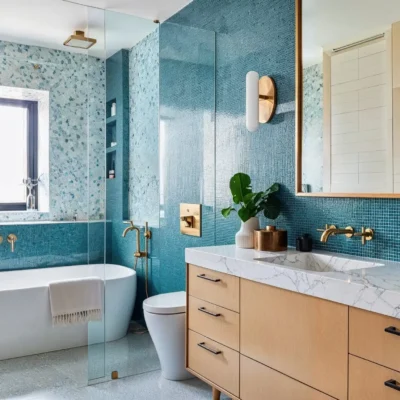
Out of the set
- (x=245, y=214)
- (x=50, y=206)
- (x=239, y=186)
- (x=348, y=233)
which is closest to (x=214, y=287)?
(x=245, y=214)

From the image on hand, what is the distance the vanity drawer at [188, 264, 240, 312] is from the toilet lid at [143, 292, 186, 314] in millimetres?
278

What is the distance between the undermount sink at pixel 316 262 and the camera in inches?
77.5

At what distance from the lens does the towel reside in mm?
3270

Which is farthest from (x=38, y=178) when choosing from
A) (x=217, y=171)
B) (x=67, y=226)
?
(x=217, y=171)

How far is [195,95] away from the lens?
3.13 metres

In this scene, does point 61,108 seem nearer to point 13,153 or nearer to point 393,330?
point 13,153

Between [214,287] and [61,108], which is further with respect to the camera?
[61,108]

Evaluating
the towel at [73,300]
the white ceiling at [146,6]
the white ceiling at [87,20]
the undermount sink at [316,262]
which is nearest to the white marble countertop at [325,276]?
the undermount sink at [316,262]

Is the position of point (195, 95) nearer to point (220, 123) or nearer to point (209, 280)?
point (220, 123)

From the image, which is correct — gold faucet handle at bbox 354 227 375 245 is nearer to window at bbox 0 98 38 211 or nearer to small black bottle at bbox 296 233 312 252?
small black bottle at bbox 296 233 312 252

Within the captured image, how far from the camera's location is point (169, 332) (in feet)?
8.75

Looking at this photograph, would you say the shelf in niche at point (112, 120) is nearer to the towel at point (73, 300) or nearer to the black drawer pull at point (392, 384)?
the towel at point (73, 300)

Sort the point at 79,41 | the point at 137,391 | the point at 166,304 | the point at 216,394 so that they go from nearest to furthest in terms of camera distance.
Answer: the point at 216,394
the point at 137,391
the point at 166,304
the point at 79,41

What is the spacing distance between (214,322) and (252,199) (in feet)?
2.17
